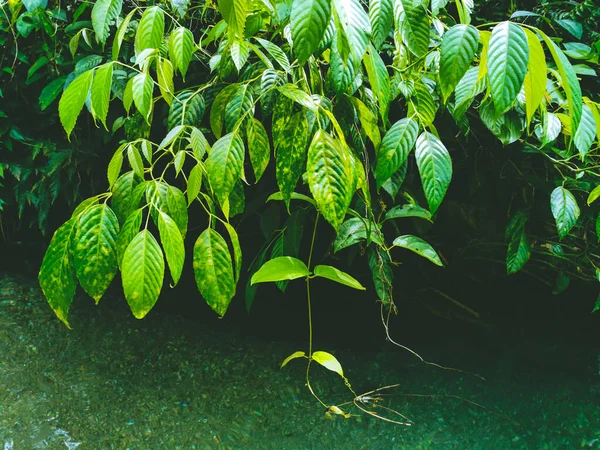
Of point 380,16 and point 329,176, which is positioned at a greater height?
point 380,16

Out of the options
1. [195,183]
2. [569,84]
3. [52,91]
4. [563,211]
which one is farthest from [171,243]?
[52,91]

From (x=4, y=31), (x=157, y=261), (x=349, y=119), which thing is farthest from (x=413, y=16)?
(x=4, y=31)

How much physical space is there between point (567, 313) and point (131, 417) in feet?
4.05

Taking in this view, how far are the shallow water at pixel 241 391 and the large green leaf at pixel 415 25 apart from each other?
2.31 ft

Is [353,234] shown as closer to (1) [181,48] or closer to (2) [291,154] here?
(2) [291,154]

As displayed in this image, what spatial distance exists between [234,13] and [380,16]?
0.63ft

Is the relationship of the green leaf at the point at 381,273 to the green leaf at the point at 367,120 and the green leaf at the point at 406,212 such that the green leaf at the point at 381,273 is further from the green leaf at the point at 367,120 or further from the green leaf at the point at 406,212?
the green leaf at the point at 367,120

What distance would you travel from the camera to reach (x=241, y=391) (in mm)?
1088

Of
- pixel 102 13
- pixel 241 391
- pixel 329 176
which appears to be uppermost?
pixel 102 13

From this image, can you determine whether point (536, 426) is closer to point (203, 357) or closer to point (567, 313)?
point (567, 313)

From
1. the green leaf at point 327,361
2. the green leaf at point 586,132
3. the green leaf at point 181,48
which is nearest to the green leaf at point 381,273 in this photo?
the green leaf at point 327,361

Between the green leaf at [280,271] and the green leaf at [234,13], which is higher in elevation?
the green leaf at [234,13]

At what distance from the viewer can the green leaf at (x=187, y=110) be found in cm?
97

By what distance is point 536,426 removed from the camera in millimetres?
1007
